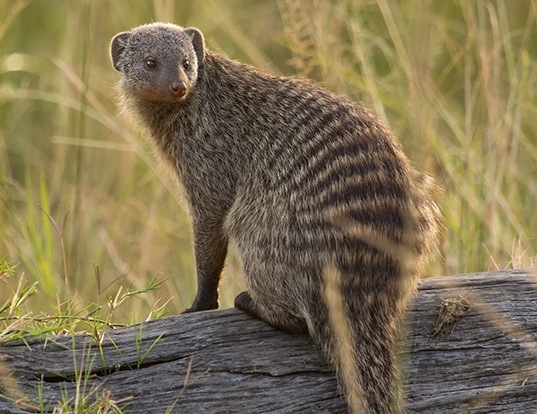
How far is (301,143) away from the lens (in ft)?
11.6

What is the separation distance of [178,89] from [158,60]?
0.24m

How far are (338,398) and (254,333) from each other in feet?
1.24

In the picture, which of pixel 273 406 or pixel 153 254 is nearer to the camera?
pixel 273 406

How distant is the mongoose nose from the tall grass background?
50 centimetres

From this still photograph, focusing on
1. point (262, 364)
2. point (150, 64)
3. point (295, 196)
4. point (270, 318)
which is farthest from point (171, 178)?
point (262, 364)

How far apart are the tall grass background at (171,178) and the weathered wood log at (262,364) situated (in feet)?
0.92

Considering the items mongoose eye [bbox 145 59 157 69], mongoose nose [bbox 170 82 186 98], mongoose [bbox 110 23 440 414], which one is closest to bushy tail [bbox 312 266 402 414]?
mongoose [bbox 110 23 440 414]

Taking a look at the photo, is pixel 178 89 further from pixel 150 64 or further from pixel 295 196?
pixel 295 196

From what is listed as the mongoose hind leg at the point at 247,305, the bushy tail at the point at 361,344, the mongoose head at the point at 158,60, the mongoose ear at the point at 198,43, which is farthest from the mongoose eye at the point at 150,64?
the bushy tail at the point at 361,344

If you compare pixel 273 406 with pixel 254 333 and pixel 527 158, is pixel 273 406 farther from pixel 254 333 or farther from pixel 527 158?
pixel 527 158

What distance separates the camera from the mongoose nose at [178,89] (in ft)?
12.2

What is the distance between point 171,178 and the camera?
4.07m

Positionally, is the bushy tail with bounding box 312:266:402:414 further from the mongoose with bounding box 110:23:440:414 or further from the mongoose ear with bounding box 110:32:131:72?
the mongoose ear with bounding box 110:32:131:72

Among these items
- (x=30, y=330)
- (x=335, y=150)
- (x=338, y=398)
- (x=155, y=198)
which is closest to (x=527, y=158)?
(x=155, y=198)
